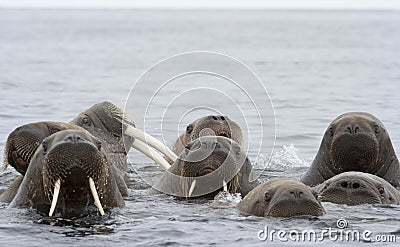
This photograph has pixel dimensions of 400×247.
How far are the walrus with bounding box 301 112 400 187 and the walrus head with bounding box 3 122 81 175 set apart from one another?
10.9 feet

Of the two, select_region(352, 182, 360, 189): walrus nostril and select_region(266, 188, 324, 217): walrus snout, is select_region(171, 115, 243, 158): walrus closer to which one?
select_region(352, 182, 360, 189): walrus nostril

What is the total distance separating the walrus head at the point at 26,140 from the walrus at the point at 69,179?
797 millimetres

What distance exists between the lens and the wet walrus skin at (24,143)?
10.1 meters

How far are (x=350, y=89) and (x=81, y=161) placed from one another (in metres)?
22.1

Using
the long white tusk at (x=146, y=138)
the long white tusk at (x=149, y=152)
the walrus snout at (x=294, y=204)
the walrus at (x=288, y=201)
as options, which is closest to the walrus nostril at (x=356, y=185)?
the walrus at (x=288, y=201)

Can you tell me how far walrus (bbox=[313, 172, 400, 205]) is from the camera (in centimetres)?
1010

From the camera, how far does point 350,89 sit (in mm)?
29953

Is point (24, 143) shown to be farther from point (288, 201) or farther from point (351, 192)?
point (351, 192)

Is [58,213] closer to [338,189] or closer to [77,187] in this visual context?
[77,187]

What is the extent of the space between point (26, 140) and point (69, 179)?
5.30 feet

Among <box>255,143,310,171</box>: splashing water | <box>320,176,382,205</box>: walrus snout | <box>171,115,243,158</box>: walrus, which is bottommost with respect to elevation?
<box>255,143,310,171</box>: splashing water

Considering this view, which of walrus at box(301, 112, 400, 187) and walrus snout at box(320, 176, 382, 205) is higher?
walrus at box(301, 112, 400, 187)

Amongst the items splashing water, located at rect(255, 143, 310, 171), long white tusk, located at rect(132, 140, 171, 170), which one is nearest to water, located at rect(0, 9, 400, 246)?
splashing water, located at rect(255, 143, 310, 171)

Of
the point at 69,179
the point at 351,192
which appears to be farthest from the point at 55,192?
the point at 351,192
